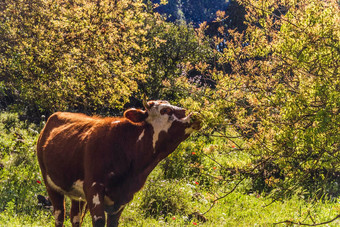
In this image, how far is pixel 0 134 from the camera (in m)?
12.0

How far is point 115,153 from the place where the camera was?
470 centimetres

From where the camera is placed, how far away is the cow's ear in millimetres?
4914

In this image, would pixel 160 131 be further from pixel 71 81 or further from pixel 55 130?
pixel 71 81

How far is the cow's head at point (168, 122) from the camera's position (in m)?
4.82

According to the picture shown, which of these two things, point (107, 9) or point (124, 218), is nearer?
point (124, 218)

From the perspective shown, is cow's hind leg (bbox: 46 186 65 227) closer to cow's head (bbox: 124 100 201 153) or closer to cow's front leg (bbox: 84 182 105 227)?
cow's front leg (bbox: 84 182 105 227)

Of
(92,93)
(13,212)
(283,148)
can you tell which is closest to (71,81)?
(92,93)

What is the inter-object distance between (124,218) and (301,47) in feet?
13.9

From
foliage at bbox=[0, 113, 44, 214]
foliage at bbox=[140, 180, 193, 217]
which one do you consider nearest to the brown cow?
foliage at bbox=[0, 113, 44, 214]

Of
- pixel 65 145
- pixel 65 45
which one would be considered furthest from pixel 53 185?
pixel 65 45

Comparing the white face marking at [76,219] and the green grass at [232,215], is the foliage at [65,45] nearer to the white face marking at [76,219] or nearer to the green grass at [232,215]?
the green grass at [232,215]

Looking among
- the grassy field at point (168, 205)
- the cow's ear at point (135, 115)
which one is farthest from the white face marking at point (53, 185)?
the cow's ear at point (135, 115)

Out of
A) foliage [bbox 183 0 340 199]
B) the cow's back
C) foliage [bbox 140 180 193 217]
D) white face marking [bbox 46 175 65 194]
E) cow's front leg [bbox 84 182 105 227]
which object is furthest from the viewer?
foliage [bbox 140 180 193 217]

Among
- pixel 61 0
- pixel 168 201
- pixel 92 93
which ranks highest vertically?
pixel 61 0
